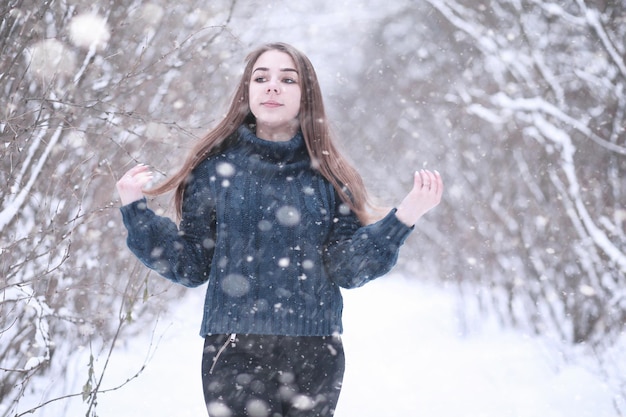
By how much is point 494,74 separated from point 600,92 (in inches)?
59.3

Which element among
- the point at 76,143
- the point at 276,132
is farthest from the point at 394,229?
the point at 76,143

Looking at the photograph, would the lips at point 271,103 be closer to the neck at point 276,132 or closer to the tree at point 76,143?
the neck at point 276,132

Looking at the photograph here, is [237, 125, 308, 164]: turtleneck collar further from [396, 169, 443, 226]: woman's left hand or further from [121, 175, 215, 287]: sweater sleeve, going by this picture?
[396, 169, 443, 226]: woman's left hand

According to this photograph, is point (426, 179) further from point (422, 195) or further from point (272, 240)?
point (272, 240)

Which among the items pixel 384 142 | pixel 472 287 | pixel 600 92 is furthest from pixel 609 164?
pixel 384 142

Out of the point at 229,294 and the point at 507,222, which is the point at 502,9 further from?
the point at 229,294

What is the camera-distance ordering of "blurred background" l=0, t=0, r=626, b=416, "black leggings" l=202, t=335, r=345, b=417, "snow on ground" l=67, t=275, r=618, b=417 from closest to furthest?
→ 1. "black leggings" l=202, t=335, r=345, b=417
2. "blurred background" l=0, t=0, r=626, b=416
3. "snow on ground" l=67, t=275, r=618, b=417

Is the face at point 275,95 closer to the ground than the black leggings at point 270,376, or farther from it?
farther from it

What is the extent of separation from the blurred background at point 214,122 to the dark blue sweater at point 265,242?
19.4 inches

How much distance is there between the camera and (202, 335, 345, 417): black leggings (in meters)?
2.05

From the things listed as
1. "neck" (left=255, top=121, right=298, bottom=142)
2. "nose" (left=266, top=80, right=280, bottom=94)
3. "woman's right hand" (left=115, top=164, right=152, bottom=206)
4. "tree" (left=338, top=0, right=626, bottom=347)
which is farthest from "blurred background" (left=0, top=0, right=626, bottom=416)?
"nose" (left=266, top=80, right=280, bottom=94)

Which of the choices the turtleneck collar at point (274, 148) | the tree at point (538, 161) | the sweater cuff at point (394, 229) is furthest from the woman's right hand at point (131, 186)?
the tree at point (538, 161)

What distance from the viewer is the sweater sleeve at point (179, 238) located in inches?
86.4

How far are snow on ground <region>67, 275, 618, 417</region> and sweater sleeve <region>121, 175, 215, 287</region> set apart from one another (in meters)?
1.45
